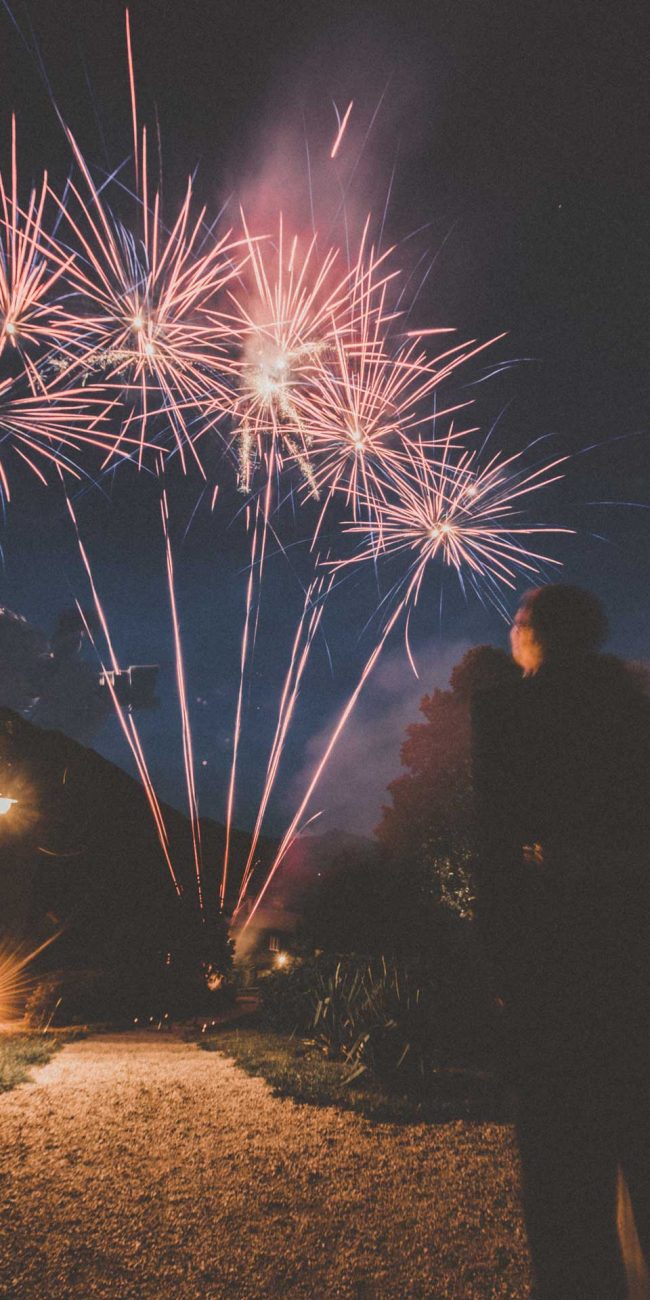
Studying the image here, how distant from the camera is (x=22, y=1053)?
6.27 metres

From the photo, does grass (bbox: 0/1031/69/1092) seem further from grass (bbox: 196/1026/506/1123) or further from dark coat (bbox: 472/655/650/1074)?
dark coat (bbox: 472/655/650/1074)

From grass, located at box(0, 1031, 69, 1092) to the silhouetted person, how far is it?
5.54 meters

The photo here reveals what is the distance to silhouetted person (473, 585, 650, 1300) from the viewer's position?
1241mm

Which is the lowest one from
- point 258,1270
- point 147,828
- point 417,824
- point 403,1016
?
point 258,1270

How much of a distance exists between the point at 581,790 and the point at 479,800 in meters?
0.26

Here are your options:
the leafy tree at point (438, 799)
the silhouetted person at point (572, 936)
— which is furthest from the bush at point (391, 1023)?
the leafy tree at point (438, 799)

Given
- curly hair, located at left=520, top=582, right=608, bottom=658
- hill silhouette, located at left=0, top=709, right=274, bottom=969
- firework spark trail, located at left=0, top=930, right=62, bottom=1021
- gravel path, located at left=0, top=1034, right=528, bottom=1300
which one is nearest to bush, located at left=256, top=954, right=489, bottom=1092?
gravel path, located at left=0, top=1034, right=528, bottom=1300

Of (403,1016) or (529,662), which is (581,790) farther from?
(403,1016)

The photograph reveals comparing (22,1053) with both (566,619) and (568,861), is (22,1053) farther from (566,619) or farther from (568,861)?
(566,619)

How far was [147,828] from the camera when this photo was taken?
15367 millimetres

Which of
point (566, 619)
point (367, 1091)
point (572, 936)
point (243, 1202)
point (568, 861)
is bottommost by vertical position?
point (243, 1202)

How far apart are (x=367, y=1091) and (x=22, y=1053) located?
4000 millimetres

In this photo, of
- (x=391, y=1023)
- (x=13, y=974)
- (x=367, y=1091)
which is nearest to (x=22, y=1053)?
(x=367, y=1091)

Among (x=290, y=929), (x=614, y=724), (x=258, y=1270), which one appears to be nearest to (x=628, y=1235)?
(x=614, y=724)
